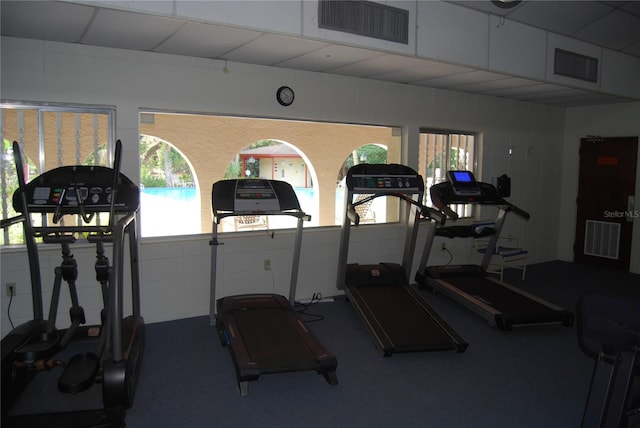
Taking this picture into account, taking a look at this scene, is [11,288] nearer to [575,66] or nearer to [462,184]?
[462,184]

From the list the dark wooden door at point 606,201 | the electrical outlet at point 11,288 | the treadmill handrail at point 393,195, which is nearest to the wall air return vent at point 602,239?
the dark wooden door at point 606,201

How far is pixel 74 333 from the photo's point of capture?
130 inches

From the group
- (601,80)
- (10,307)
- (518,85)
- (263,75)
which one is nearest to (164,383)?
(10,307)

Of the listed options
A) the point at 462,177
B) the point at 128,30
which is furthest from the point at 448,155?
the point at 128,30

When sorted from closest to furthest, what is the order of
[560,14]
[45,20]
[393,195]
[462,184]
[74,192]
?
[74,192] → [45,20] → [560,14] → [393,195] → [462,184]

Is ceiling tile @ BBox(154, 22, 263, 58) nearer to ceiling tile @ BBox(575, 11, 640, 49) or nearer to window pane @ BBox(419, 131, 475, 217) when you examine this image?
window pane @ BBox(419, 131, 475, 217)

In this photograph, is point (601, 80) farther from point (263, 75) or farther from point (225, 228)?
point (225, 228)

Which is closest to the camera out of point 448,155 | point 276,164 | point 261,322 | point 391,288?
point 261,322

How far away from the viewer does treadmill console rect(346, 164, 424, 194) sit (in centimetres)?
460

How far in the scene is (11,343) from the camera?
9.00ft

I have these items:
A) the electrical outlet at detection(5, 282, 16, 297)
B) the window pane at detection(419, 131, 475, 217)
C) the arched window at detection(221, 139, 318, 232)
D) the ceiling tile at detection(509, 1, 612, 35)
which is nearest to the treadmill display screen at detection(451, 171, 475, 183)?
the window pane at detection(419, 131, 475, 217)

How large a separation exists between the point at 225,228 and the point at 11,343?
6783 mm

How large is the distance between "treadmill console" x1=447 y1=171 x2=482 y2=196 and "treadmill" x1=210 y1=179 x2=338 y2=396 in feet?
6.63

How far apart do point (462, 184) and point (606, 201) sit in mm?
3118
